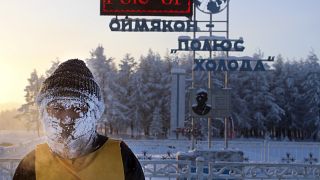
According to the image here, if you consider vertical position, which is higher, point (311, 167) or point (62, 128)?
point (62, 128)

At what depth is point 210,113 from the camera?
723 inches

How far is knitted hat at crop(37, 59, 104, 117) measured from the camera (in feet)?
6.22

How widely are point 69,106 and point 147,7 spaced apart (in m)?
14.5

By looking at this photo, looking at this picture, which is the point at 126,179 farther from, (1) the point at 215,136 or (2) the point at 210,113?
(1) the point at 215,136

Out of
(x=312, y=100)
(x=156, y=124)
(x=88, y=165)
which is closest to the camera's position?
(x=88, y=165)

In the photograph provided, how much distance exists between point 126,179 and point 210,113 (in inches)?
648

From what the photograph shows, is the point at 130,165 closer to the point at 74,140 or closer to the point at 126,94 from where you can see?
the point at 74,140

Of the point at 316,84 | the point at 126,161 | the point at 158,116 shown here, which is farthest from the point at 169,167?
the point at 316,84

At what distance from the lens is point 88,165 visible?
1.93m

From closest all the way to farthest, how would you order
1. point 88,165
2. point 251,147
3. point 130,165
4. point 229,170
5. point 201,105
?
point 88,165 → point 130,165 → point 229,170 → point 201,105 → point 251,147

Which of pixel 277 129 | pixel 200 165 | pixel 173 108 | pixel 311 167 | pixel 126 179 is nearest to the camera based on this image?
pixel 126 179

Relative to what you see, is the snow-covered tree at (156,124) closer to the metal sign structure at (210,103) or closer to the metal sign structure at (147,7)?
the metal sign structure at (210,103)

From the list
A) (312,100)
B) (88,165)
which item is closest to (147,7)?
(88,165)

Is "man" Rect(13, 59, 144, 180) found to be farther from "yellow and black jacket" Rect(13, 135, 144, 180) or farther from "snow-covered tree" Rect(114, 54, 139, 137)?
"snow-covered tree" Rect(114, 54, 139, 137)
